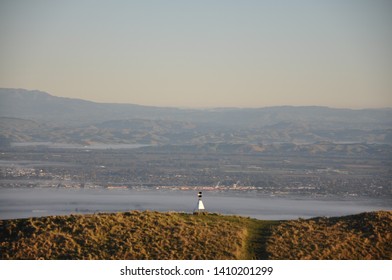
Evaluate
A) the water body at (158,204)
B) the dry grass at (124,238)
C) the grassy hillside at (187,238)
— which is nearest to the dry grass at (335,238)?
the grassy hillside at (187,238)

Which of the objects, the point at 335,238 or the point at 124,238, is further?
Answer: the point at 335,238

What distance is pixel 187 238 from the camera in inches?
1258

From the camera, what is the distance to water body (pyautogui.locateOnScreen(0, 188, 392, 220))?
9656 centimetres

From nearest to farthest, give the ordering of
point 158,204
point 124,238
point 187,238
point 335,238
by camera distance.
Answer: point 124,238
point 187,238
point 335,238
point 158,204

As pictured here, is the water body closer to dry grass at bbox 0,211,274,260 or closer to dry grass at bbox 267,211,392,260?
dry grass at bbox 267,211,392,260

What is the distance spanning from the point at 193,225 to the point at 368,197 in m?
104

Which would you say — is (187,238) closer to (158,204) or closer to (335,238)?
(335,238)

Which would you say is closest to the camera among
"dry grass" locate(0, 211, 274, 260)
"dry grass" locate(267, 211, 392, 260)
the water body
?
"dry grass" locate(0, 211, 274, 260)

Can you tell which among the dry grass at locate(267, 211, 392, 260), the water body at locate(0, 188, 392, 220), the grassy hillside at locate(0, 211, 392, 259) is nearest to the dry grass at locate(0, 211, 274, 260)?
the grassy hillside at locate(0, 211, 392, 259)

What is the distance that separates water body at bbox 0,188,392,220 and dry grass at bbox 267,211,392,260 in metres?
52.9

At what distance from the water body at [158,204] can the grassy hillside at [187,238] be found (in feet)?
176

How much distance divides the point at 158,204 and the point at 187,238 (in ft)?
248

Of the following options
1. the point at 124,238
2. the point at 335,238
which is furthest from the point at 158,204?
the point at 124,238
